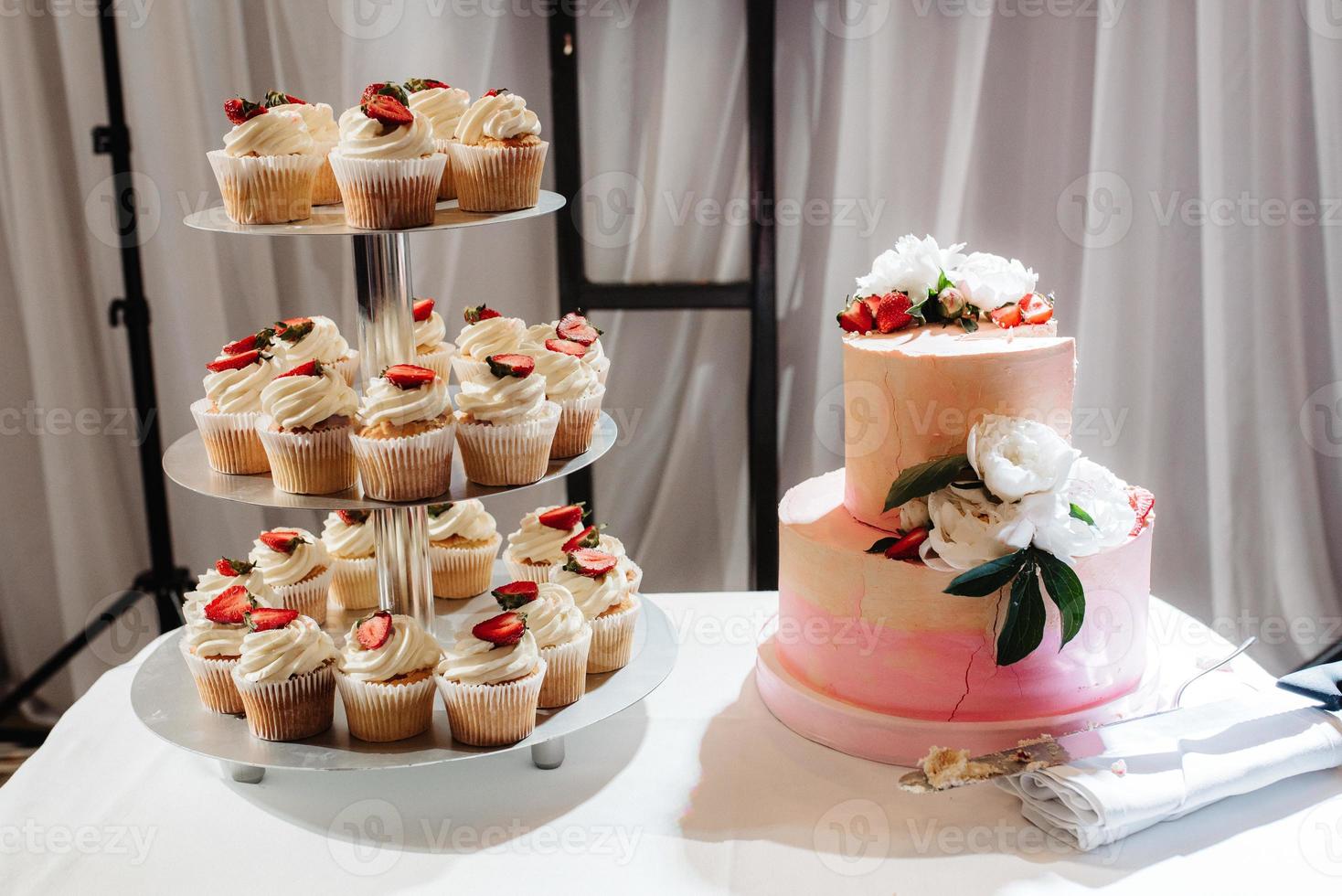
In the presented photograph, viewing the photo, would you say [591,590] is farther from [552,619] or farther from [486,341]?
[486,341]

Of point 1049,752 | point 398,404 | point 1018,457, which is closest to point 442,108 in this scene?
point 398,404

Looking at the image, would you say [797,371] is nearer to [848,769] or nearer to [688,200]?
[688,200]

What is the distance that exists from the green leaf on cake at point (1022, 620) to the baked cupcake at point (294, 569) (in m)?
1.00

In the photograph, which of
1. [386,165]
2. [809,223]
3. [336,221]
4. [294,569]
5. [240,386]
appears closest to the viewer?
[386,165]

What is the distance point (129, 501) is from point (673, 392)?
144cm

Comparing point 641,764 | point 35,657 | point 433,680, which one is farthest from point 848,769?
point 35,657

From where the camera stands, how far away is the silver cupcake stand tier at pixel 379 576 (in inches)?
60.3

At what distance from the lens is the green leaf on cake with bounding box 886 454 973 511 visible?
1.63 metres

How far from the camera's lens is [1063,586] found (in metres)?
1.59

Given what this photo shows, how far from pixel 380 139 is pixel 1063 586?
1.05m

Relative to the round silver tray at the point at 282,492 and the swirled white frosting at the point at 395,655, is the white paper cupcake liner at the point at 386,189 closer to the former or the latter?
the round silver tray at the point at 282,492

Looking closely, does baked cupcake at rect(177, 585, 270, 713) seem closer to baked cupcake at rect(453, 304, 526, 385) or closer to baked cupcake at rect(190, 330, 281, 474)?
baked cupcake at rect(190, 330, 281, 474)

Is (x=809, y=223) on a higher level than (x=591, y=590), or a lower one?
higher

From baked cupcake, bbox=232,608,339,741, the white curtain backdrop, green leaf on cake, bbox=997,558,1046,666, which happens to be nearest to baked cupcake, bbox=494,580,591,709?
baked cupcake, bbox=232,608,339,741
